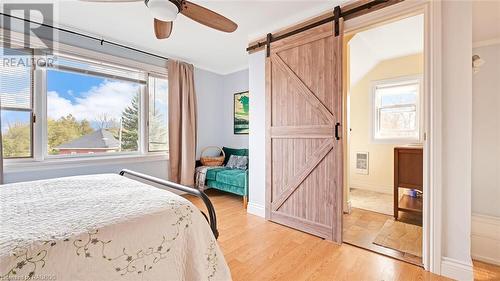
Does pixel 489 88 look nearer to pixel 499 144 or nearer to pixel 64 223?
pixel 499 144

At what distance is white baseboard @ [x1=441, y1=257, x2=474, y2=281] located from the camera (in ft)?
5.32

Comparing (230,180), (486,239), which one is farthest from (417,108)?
(230,180)

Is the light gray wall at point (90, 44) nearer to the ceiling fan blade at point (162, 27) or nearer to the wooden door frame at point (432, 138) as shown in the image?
the ceiling fan blade at point (162, 27)

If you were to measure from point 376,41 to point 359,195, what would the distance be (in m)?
2.55

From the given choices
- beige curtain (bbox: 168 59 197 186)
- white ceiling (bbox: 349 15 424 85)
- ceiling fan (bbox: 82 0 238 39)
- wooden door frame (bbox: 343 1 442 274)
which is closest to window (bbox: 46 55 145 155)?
beige curtain (bbox: 168 59 197 186)

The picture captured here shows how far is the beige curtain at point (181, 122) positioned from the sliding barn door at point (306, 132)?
173cm

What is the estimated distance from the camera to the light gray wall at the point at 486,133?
2509 millimetres

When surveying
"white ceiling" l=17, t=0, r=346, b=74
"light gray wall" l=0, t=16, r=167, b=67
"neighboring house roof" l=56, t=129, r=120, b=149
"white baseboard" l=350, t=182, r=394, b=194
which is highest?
"white ceiling" l=17, t=0, r=346, b=74

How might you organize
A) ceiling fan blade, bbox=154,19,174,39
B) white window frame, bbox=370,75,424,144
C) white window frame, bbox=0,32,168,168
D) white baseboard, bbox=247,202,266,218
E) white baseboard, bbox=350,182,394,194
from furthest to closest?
white baseboard, bbox=350,182,394,194, white window frame, bbox=370,75,424,144, white baseboard, bbox=247,202,266,218, white window frame, bbox=0,32,168,168, ceiling fan blade, bbox=154,19,174,39

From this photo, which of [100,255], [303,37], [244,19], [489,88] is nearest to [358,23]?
[303,37]

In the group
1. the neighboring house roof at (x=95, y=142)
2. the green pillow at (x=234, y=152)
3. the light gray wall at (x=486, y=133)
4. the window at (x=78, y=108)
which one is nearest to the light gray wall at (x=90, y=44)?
the window at (x=78, y=108)

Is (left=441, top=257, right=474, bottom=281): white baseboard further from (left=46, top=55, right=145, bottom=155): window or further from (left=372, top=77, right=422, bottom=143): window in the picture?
(left=46, top=55, right=145, bottom=155): window

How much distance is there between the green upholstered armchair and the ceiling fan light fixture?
93.4 inches

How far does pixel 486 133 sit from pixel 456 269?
193 centimetres
